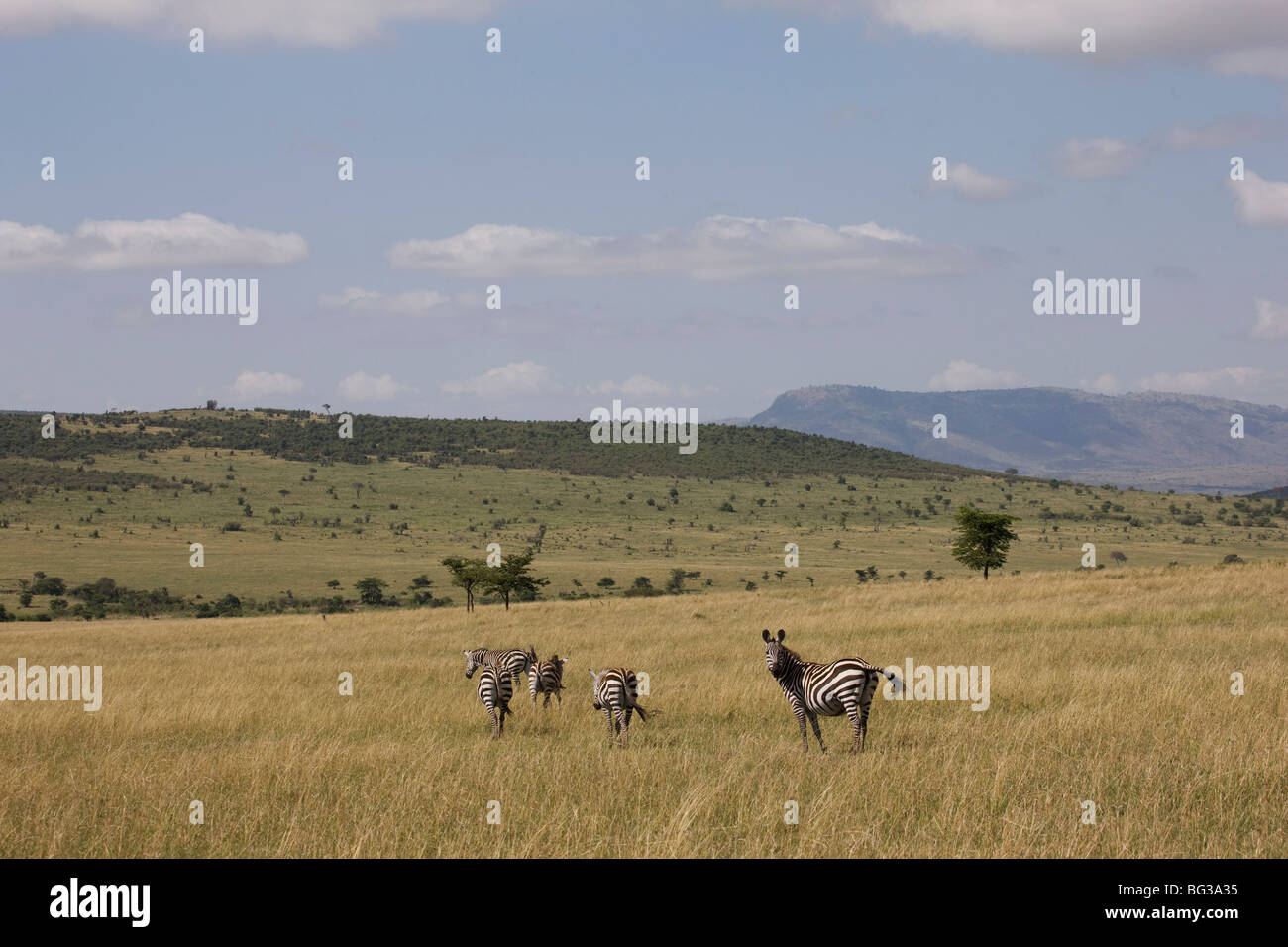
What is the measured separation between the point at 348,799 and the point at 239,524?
105 m

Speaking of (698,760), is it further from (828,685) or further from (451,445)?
(451,445)

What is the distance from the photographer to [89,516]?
10700 cm

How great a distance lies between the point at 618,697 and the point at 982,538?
4106cm

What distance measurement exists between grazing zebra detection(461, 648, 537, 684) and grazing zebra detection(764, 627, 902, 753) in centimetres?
451

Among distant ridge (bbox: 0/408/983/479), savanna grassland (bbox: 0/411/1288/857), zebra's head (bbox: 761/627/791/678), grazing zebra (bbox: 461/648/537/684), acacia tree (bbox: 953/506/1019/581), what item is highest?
distant ridge (bbox: 0/408/983/479)

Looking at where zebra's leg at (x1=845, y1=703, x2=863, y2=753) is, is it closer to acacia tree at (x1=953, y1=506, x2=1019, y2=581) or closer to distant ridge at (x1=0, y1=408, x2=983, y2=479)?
acacia tree at (x1=953, y1=506, x2=1019, y2=581)

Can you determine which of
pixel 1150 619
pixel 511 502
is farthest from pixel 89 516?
pixel 1150 619

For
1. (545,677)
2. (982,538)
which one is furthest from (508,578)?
(545,677)

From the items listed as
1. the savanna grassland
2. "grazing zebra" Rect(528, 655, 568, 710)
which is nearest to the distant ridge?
the savanna grassland

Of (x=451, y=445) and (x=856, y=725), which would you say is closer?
(x=856, y=725)

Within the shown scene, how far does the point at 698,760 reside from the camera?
10945 millimetres

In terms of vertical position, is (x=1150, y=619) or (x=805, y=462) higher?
(x=805, y=462)

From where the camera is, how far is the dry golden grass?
809 centimetres
